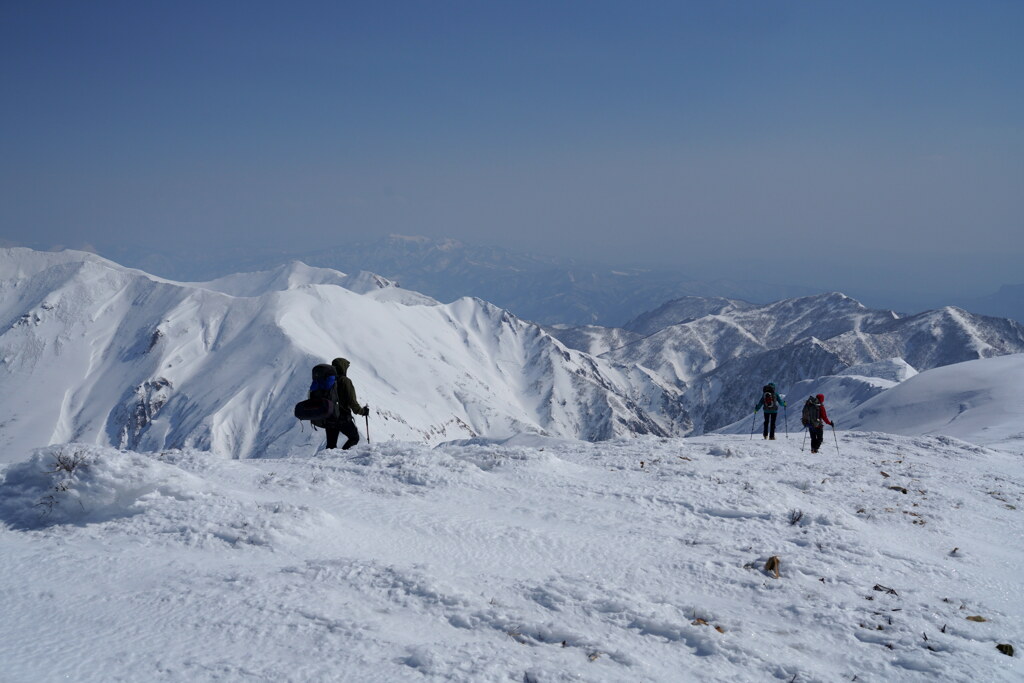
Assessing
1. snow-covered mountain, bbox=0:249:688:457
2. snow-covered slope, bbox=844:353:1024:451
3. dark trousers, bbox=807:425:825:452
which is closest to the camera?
dark trousers, bbox=807:425:825:452

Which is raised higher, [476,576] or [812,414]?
[812,414]

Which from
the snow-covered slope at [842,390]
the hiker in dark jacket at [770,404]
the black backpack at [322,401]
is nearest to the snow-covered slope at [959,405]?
the hiker in dark jacket at [770,404]

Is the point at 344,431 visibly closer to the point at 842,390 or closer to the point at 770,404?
the point at 770,404

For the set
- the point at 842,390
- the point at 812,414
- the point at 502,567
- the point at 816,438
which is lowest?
the point at 842,390

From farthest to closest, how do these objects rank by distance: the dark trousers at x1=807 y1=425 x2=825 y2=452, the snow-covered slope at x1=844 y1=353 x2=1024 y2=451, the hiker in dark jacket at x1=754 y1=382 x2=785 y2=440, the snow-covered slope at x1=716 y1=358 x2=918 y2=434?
the snow-covered slope at x1=716 y1=358 x2=918 y2=434 → the snow-covered slope at x1=844 y1=353 x2=1024 y2=451 → the hiker in dark jacket at x1=754 y1=382 x2=785 y2=440 → the dark trousers at x1=807 y1=425 x2=825 y2=452

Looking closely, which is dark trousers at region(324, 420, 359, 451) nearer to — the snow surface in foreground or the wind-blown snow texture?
the wind-blown snow texture

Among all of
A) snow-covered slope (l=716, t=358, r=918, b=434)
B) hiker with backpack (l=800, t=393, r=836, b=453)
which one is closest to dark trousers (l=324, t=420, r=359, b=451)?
hiker with backpack (l=800, t=393, r=836, b=453)

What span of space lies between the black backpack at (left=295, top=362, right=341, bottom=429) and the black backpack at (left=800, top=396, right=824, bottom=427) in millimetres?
15675

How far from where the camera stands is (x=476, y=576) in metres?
7.20

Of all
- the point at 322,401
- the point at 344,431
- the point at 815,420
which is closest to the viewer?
the point at 322,401

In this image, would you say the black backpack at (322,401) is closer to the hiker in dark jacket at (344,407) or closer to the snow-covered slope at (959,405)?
the hiker in dark jacket at (344,407)

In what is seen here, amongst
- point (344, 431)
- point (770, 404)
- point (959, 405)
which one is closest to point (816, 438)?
point (770, 404)

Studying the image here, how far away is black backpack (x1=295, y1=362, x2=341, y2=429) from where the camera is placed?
13.7 m

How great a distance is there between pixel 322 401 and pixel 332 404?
252mm
